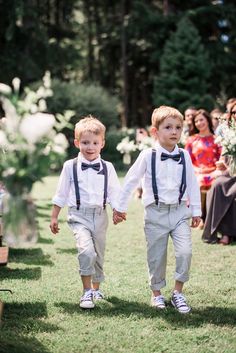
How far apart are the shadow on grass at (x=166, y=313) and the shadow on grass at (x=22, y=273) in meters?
1.18

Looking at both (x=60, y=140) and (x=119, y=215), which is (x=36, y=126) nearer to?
(x=60, y=140)

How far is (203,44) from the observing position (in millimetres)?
31281

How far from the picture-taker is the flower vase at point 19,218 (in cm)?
350

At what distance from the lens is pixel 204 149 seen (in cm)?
981

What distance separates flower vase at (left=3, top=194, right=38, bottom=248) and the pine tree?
25.7 metres

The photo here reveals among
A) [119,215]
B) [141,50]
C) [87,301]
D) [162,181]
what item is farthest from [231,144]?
[141,50]

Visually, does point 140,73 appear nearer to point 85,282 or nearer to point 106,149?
point 106,149

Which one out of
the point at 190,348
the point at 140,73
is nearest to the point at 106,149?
the point at 140,73

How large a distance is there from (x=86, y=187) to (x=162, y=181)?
2.43 ft

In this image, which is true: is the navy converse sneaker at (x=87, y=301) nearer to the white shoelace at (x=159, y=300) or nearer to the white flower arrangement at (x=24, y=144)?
the white shoelace at (x=159, y=300)

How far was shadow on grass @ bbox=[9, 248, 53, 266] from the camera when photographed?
7461mm

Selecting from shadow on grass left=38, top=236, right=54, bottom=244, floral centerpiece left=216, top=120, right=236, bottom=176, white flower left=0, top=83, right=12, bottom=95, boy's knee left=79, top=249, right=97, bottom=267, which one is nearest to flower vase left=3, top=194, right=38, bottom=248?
white flower left=0, top=83, right=12, bottom=95

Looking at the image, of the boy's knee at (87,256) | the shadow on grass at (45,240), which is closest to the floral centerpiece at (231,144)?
the boy's knee at (87,256)

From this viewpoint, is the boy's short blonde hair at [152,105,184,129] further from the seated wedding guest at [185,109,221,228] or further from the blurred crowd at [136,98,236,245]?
the seated wedding guest at [185,109,221,228]
